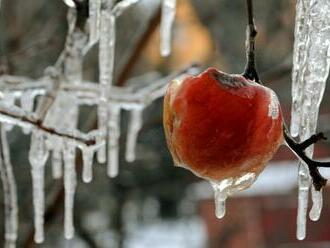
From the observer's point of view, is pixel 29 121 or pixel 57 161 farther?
pixel 57 161

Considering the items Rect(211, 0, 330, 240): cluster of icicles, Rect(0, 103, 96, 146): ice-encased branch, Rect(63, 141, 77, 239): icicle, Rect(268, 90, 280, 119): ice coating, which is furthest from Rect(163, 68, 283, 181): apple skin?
Rect(63, 141, 77, 239): icicle

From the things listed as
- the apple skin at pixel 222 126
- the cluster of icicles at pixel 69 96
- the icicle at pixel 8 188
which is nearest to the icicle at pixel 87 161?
the cluster of icicles at pixel 69 96

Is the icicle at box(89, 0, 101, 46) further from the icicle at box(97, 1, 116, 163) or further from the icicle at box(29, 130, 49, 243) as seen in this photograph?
the icicle at box(29, 130, 49, 243)

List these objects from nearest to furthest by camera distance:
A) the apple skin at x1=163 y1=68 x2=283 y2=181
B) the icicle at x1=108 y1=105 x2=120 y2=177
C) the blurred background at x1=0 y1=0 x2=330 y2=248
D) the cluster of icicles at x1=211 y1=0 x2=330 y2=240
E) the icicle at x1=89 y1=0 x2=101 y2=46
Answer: the apple skin at x1=163 y1=68 x2=283 y2=181 → the cluster of icicles at x1=211 y1=0 x2=330 y2=240 → the icicle at x1=89 y1=0 x2=101 y2=46 → the icicle at x1=108 y1=105 x2=120 y2=177 → the blurred background at x1=0 y1=0 x2=330 y2=248

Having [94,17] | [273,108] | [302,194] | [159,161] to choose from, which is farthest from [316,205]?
[159,161]

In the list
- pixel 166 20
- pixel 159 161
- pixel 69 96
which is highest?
pixel 166 20

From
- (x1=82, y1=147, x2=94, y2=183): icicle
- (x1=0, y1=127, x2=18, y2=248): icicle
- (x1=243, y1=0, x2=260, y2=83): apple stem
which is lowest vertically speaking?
(x1=0, y1=127, x2=18, y2=248): icicle

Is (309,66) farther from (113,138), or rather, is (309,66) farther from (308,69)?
(113,138)
